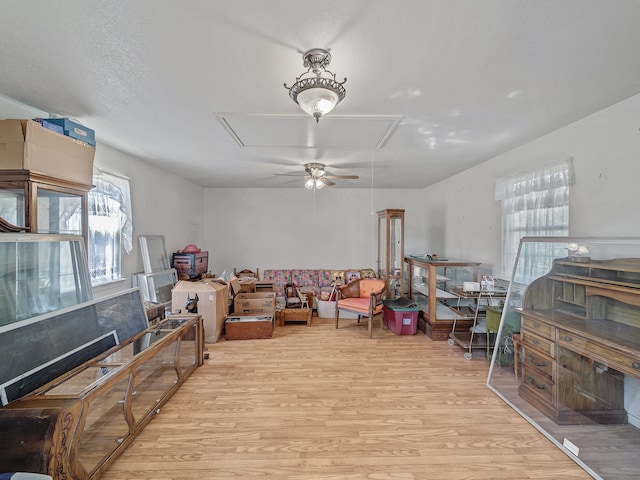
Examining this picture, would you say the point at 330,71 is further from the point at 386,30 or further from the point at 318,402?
the point at 318,402

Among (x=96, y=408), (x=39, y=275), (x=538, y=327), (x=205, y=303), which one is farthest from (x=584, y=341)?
(x=39, y=275)

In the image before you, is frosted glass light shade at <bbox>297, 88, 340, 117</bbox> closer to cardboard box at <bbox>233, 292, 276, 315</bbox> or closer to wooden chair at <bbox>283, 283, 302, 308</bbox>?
cardboard box at <bbox>233, 292, 276, 315</bbox>

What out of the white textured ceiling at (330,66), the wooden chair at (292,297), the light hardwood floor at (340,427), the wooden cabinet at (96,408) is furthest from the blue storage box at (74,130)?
the wooden chair at (292,297)

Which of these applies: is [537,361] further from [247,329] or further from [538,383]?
[247,329]

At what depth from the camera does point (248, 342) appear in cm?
373

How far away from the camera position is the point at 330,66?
5.55 feet

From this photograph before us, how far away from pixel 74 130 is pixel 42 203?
26.0 inches

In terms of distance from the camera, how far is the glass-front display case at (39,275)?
1.78 meters

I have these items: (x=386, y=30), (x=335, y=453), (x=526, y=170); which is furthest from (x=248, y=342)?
(x=526, y=170)

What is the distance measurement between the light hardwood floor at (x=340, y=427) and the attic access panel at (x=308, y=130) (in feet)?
8.35

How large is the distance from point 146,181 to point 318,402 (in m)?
3.80

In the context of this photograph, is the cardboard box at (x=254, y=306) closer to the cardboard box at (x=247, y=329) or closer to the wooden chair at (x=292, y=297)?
the cardboard box at (x=247, y=329)

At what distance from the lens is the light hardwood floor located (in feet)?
5.45

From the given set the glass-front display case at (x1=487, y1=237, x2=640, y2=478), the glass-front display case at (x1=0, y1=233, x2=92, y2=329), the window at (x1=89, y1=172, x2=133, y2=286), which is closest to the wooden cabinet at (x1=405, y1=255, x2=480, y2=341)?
the glass-front display case at (x1=487, y1=237, x2=640, y2=478)
